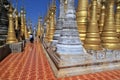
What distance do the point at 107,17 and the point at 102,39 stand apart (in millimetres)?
1243

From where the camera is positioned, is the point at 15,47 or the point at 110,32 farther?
the point at 15,47

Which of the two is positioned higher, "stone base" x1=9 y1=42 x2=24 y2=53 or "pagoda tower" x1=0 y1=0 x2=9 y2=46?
"pagoda tower" x1=0 y1=0 x2=9 y2=46

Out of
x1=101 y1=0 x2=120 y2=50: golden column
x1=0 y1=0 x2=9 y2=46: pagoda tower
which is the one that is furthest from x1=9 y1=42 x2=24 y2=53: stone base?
x1=101 y1=0 x2=120 y2=50: golden column

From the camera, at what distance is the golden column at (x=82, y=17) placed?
39.4 feet

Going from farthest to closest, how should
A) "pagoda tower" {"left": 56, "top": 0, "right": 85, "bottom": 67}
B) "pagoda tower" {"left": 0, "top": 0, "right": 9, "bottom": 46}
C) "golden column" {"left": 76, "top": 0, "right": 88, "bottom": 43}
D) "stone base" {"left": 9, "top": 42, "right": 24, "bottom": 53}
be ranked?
"pagoda tower" {"left": 0, "top": 0, "right": 9, "bottom": 46} → "stone base" {"left": 9, "top": 42, "right": 24, "bottom": 53} → "golden column" {"left": 76, "top": 0, "right": 88, "bottom": 43} → "pagoda tower" {"left": 56, "top": 0, "right": 85, "bottom": 67}

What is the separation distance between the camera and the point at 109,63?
9.88 metres

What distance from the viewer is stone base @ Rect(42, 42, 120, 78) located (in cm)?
850

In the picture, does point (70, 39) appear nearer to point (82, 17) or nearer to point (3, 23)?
point (82, 17)

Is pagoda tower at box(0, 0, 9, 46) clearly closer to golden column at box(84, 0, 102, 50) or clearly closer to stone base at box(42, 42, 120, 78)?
golden column at box(84, 0, 102, 50)

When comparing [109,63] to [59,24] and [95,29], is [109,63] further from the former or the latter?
[59,24]

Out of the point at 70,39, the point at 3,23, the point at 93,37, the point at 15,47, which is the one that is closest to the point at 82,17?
the point at 93,37

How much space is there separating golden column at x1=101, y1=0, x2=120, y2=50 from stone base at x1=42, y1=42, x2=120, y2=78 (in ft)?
2.85

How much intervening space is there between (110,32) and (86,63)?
3248mm

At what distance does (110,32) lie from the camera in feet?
37.7
